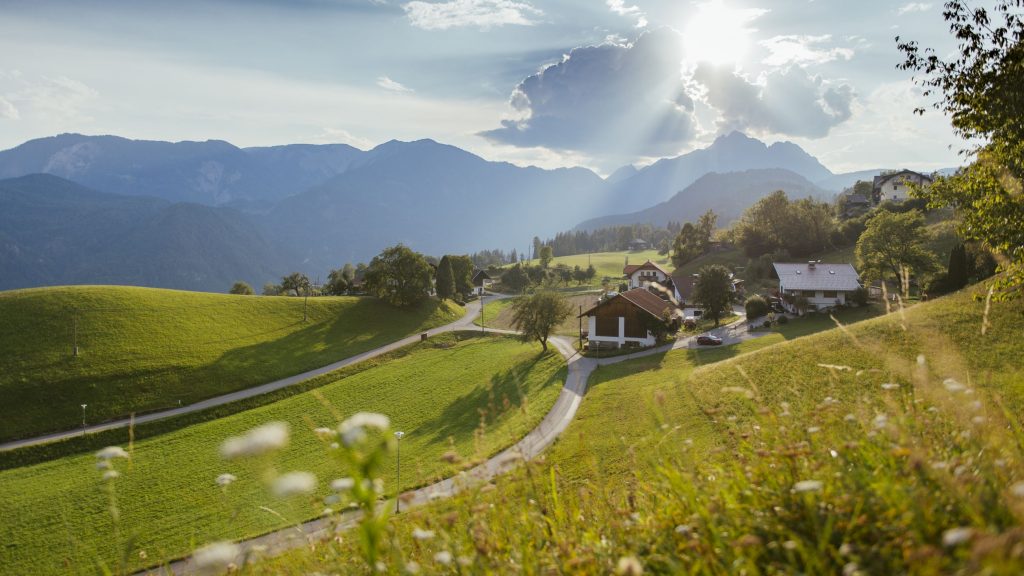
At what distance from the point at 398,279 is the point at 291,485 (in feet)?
271

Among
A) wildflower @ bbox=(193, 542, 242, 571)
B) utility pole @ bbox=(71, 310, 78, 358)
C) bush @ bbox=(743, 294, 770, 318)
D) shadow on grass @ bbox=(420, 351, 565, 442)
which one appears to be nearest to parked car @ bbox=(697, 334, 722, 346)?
bush @ bbox=(743, 294, 770, 318)

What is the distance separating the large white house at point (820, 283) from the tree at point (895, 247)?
9.46 feet

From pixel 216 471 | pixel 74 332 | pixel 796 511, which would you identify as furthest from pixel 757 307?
pixel 74 332

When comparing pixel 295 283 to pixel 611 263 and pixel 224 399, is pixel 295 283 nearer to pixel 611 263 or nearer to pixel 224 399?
pixel 224 399

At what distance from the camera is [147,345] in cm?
5628

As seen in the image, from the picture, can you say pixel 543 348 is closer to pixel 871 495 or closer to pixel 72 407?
pixel 72 407

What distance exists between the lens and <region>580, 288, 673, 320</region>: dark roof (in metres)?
59.3

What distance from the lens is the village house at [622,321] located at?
58719 millimetres

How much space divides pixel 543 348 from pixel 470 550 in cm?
5895

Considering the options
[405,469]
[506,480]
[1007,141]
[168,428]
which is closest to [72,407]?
[168,428]

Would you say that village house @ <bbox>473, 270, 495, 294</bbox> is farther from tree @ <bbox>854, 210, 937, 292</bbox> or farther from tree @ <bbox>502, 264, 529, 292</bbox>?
tree @ <bbox>854, 210, 937, 292</bbox>

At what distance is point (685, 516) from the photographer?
14.3 feet

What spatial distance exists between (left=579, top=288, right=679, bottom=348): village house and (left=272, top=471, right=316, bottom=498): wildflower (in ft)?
188

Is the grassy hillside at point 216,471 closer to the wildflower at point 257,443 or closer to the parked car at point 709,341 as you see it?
the wildflower at point 257,443
